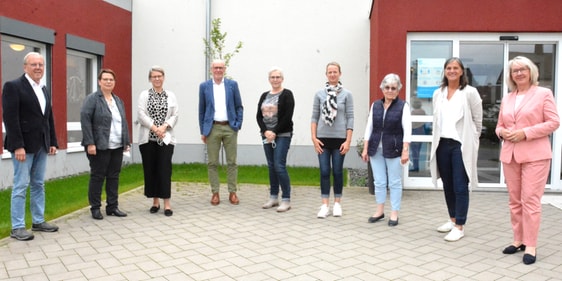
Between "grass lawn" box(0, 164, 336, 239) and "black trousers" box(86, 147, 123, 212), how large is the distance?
519 mm

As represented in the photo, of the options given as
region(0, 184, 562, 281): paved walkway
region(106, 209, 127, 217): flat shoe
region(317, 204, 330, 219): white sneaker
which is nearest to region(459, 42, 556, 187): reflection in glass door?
region(0, 184, 562, 281): paved walkway

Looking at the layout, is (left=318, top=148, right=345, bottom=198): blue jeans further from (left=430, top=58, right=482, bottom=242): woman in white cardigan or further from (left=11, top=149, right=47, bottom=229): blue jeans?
(left=11, top=149, right=47, bottom=229): blue jeans

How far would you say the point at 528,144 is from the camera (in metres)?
4.38

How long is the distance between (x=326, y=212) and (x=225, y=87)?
221cm

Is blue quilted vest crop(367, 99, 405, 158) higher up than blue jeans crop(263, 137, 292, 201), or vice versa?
blue quilted vest crop(367, 99, 405, 158)

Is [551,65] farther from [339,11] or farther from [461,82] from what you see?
[339,11]

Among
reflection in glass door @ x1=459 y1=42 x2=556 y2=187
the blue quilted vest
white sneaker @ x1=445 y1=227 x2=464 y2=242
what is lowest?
white sneaker @ x1=445 y1=227 x2=464 y2=242

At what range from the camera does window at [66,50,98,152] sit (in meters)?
9.66

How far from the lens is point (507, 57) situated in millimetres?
7926

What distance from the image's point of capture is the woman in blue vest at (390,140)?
18.2ft

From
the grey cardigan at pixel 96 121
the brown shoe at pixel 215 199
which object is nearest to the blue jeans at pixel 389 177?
the brown shoe at pixel 215 199

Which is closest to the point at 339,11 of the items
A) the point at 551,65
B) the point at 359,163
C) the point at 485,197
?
the point at 359,163

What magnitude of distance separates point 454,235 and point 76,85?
8133 millimetres

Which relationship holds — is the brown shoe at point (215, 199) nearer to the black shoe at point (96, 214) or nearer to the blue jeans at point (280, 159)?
the blue jeans at point (280, 159)
